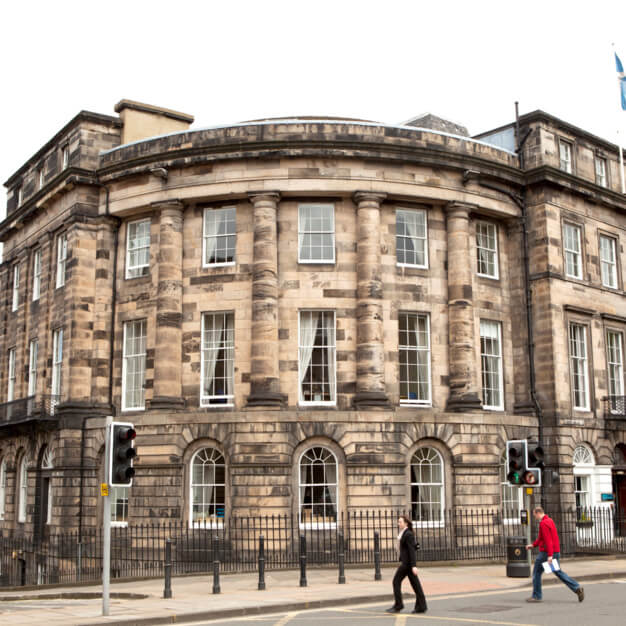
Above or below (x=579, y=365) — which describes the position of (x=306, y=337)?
above

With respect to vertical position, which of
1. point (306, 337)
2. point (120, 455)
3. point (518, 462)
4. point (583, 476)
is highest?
point (306, 337)

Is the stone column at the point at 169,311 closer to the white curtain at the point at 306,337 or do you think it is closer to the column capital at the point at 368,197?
the white curtain at the point at 306,337

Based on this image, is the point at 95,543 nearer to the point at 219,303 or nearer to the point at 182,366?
the point at 182,366

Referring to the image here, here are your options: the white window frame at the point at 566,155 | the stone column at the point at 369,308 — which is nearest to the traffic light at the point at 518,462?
the stone column at the point at 369,308

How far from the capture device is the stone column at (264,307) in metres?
27.4

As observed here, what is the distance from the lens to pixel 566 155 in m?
33.9

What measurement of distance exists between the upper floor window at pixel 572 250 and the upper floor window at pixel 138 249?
15.3 m

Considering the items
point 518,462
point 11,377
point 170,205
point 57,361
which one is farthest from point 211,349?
point 11,377

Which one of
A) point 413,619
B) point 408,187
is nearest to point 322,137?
point 408,187

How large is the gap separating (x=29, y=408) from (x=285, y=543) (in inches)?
514

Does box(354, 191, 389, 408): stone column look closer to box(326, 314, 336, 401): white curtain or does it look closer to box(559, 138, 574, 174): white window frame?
box(326, 314, 336, 401): white curtain

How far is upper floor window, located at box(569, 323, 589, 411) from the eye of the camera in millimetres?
32156

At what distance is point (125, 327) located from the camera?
100ft

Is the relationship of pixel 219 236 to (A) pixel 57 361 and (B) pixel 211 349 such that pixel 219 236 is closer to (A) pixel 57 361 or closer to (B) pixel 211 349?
(B) pixel 211 349
